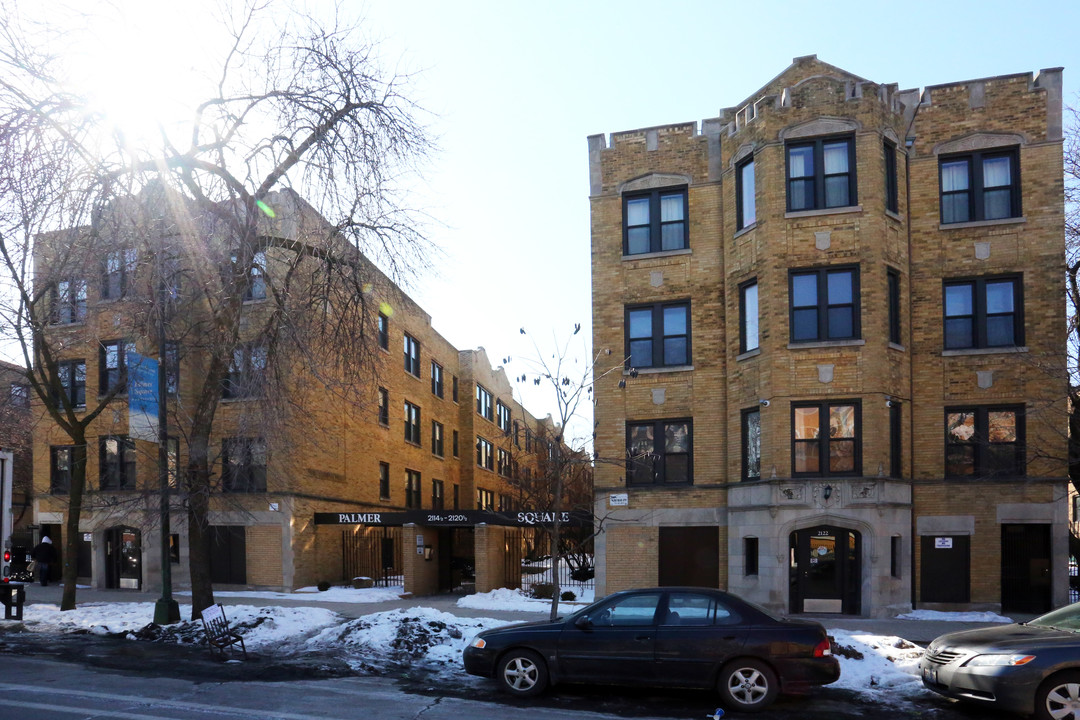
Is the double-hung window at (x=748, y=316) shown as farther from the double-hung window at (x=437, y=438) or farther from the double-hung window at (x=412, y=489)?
the double-hung window at (x=437, y=438)

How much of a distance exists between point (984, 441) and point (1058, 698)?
12108 mm

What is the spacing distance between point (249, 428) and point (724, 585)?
11.5 m

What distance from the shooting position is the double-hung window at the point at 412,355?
35.5 metres

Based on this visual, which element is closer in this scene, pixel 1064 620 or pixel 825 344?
pixel 1064 620

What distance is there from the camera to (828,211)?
20203 mm

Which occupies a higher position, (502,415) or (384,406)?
(384,406)

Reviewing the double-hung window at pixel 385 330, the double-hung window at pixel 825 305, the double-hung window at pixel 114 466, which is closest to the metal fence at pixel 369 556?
the double-hung window at pixel 385 330

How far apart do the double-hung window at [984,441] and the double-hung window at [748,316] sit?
15.7 ft

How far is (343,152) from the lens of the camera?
1558cm

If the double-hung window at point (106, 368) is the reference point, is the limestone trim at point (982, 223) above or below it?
above

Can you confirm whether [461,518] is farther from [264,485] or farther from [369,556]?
[369,556]

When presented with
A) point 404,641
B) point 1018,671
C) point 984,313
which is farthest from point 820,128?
point 404,641

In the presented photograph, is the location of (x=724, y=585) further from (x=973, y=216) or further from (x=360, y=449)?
(x=360, y=449)

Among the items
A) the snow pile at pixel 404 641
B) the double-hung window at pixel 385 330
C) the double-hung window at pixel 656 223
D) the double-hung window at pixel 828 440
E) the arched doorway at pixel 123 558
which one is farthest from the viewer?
the double-hung window at pixel 385 330
